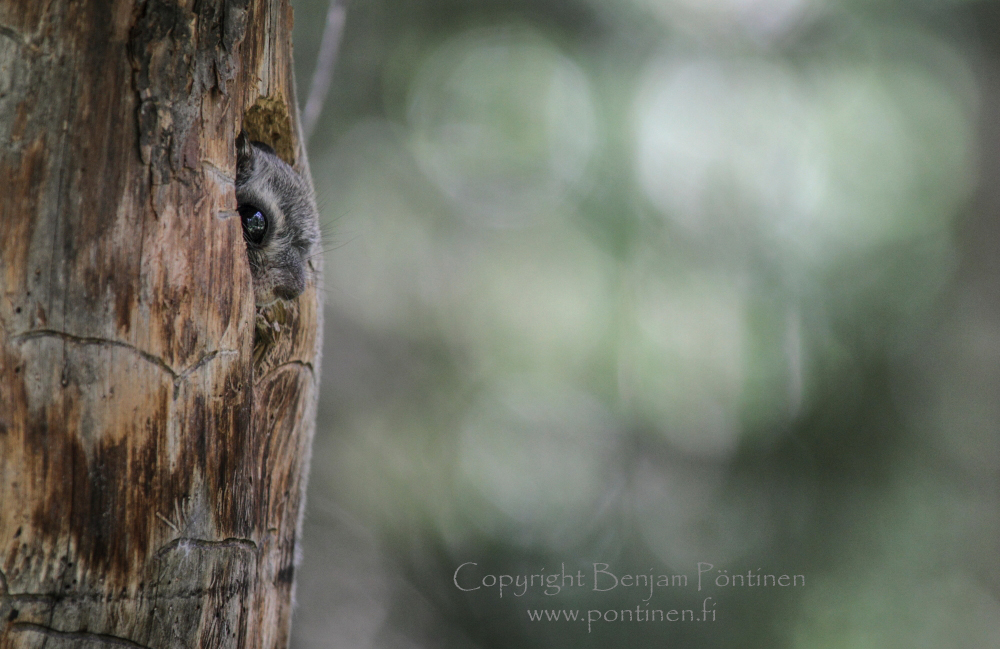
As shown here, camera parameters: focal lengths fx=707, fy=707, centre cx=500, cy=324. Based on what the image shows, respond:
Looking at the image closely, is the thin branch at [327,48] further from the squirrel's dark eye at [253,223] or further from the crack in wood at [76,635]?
the crack in wood at [76,635]

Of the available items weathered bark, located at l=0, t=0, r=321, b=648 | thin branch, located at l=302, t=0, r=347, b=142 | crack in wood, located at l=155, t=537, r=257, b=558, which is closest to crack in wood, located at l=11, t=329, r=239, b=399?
weathered bark, located at l=0, t=0, r=321, b=648

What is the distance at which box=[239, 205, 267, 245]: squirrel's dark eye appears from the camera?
2.32 feet

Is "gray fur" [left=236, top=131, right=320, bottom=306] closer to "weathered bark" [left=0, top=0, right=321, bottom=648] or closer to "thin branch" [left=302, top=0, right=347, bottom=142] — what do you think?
"weathered bark" [left=0, top=0, right=321, bottom=648]

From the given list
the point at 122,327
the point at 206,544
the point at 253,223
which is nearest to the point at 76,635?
the point at 206,544

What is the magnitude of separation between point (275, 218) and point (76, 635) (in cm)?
41

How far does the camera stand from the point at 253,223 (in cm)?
71

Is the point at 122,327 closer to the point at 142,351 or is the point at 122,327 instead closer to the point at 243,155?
the point at 142,351

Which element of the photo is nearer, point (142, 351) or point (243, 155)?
point (142, 351)

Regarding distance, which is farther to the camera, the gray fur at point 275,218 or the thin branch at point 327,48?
the thin branch at point 327,48

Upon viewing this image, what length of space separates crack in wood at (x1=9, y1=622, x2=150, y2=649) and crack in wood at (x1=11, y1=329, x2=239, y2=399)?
174 mm

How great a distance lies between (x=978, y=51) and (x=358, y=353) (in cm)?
273

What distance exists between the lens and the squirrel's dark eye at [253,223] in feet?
2.32

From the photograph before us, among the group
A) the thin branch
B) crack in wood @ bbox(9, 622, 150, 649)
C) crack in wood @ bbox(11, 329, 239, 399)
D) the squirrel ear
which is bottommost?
crack in wood @ bbox(9, 622, 150, 649)

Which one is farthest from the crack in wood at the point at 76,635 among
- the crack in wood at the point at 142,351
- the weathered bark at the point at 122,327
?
the crack in wood at the point at 142,351
